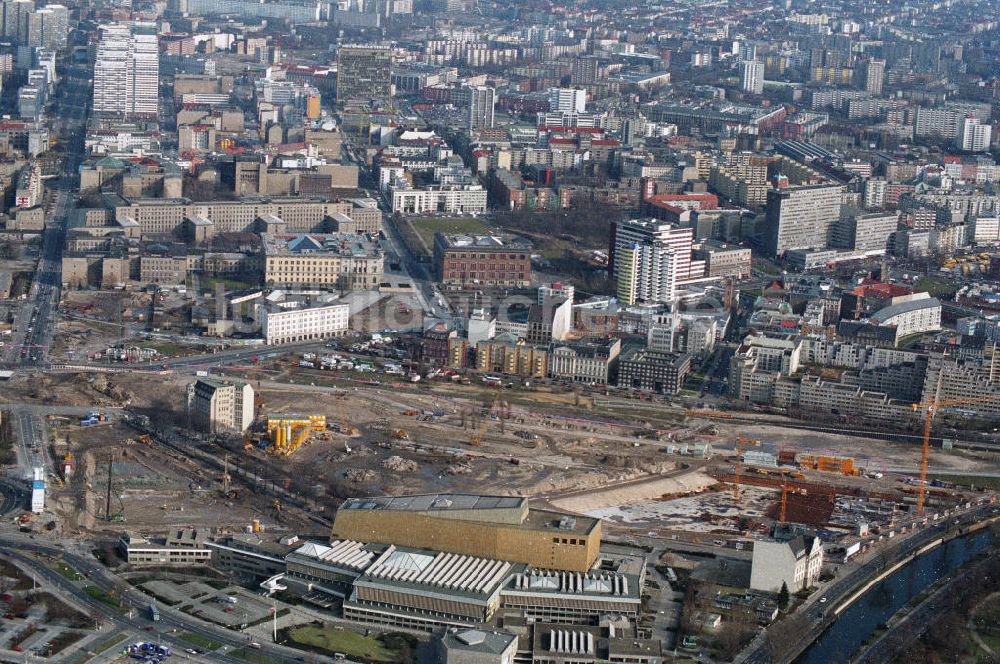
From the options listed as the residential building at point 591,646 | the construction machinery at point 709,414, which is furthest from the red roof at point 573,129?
the residential building at point 591,646

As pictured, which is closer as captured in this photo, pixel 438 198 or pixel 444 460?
pixel 444 460

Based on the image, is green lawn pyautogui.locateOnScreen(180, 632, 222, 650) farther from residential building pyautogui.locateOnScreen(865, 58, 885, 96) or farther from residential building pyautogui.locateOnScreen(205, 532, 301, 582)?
residential building pyautogui.locateOnScreen(865, 58, 885, 96)

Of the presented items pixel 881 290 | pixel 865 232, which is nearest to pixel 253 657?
pixel 881 290

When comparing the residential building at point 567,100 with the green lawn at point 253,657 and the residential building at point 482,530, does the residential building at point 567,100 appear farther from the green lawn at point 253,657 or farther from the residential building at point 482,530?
the green lawn at point 253,657

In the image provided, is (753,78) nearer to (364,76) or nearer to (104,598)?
(364,76)

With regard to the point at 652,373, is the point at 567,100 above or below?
above

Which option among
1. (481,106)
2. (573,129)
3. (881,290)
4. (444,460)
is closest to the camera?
(444,460)

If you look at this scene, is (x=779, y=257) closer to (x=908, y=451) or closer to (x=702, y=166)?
(x=702, y=166)
